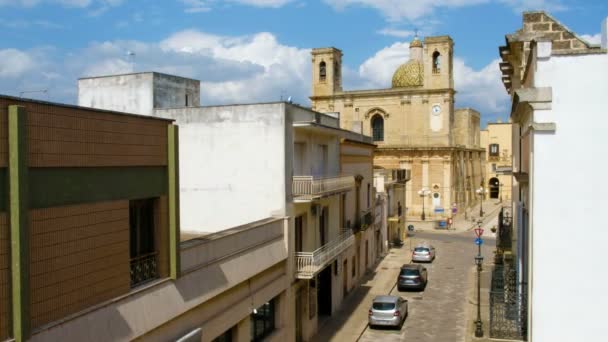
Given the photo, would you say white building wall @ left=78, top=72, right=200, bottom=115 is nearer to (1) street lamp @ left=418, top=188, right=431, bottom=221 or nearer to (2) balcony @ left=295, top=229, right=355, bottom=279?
(2) balcony @ left=295, top=229, right=355, bottom=279

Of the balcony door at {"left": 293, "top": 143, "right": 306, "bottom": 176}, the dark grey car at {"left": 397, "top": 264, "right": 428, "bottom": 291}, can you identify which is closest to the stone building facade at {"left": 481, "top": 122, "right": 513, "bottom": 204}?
the dark grey car at {"left": 397, "top": 264, "right": 428, "bottom": 291}

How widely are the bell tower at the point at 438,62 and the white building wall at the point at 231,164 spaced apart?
44.0m

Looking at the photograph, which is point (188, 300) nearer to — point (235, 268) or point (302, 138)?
point (235, 268)

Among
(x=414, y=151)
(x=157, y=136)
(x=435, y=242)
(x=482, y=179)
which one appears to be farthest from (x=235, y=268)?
(x=482, y=179)

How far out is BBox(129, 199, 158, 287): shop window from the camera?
448 inches

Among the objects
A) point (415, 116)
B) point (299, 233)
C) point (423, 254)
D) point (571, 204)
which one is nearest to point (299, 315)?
point (299, 233)

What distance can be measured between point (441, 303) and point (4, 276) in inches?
914

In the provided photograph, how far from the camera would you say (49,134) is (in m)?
8.86

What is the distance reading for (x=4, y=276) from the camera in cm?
793

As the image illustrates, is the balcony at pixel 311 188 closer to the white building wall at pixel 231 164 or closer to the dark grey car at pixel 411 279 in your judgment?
the white building wall at pixel 231 164

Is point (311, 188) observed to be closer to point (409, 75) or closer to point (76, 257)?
point (76, 257)

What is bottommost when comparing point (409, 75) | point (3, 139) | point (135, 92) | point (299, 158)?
point (299, 158)

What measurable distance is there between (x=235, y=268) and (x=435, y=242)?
3594cm

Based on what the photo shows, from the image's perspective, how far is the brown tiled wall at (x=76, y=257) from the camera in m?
8.62
